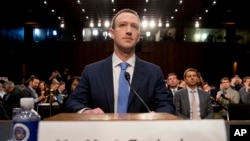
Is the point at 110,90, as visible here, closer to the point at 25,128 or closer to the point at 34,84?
the point at 25,128

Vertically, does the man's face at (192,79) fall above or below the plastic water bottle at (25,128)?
below

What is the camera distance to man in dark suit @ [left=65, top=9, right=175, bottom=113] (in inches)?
64.7

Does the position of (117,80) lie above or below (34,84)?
above

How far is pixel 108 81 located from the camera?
5.60ft

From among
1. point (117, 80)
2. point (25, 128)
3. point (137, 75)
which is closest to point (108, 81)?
point (117, 80)

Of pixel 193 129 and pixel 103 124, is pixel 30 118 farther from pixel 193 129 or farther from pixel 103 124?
pixel 193 129

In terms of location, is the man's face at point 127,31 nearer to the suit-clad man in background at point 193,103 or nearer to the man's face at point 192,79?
the suit-clad man in background at point 193,103

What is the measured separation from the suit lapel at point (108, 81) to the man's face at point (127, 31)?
0.15 m

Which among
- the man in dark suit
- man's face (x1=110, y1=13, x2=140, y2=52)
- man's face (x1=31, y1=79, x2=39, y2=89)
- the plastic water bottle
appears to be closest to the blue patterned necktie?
the man in dark suit

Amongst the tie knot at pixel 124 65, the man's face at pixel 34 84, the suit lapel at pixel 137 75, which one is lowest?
the man's face at pixel 34 84

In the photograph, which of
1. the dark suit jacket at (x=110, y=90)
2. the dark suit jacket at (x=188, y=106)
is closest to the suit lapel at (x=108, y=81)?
the dark suit jacket at (x=110, y=90)

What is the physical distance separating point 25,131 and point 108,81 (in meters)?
0.91

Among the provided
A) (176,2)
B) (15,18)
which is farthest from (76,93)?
(15,18)

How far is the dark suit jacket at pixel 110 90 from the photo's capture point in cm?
164
